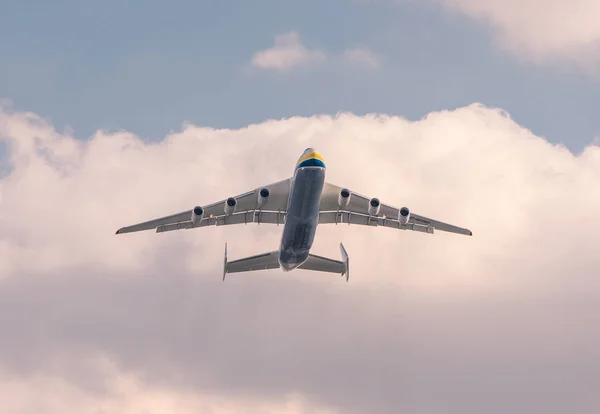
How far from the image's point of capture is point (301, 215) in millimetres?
49094

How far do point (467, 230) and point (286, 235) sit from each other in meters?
15.3

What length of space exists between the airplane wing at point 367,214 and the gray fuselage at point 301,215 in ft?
15.1

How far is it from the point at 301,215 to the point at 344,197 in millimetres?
6136

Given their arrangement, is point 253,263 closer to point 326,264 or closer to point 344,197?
point 326,264

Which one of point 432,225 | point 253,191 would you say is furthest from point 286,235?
point 432,225

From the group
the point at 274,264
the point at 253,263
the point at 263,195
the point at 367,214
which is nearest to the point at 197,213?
the point at 263,195

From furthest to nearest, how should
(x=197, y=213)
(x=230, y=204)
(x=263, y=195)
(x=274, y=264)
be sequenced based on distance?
1. (x=274, y=264)
2. (x=263, y=195)
3. (x=230, y=204)
4. (x=197, y=213)

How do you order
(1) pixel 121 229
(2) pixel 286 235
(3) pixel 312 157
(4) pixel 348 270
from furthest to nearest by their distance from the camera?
(4) pixel 348 270
(1) pixel 121 229
(2) pixel 286 235
(3) pixel 312 157

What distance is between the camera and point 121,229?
5528cm

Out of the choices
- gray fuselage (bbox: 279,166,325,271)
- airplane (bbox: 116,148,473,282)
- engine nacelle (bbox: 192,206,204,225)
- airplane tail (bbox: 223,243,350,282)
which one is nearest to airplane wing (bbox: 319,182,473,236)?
airplane (bbox: 116,148,473,282)

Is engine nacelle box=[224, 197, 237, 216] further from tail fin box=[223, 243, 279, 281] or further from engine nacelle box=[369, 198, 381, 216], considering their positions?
engine nacelle box=[369, 198, 381, 216]

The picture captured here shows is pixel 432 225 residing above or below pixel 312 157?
above

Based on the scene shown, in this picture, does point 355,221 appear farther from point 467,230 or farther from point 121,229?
point 121,229

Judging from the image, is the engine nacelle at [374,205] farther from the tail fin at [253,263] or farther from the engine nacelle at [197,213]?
the engine nacelle at [197,213]
